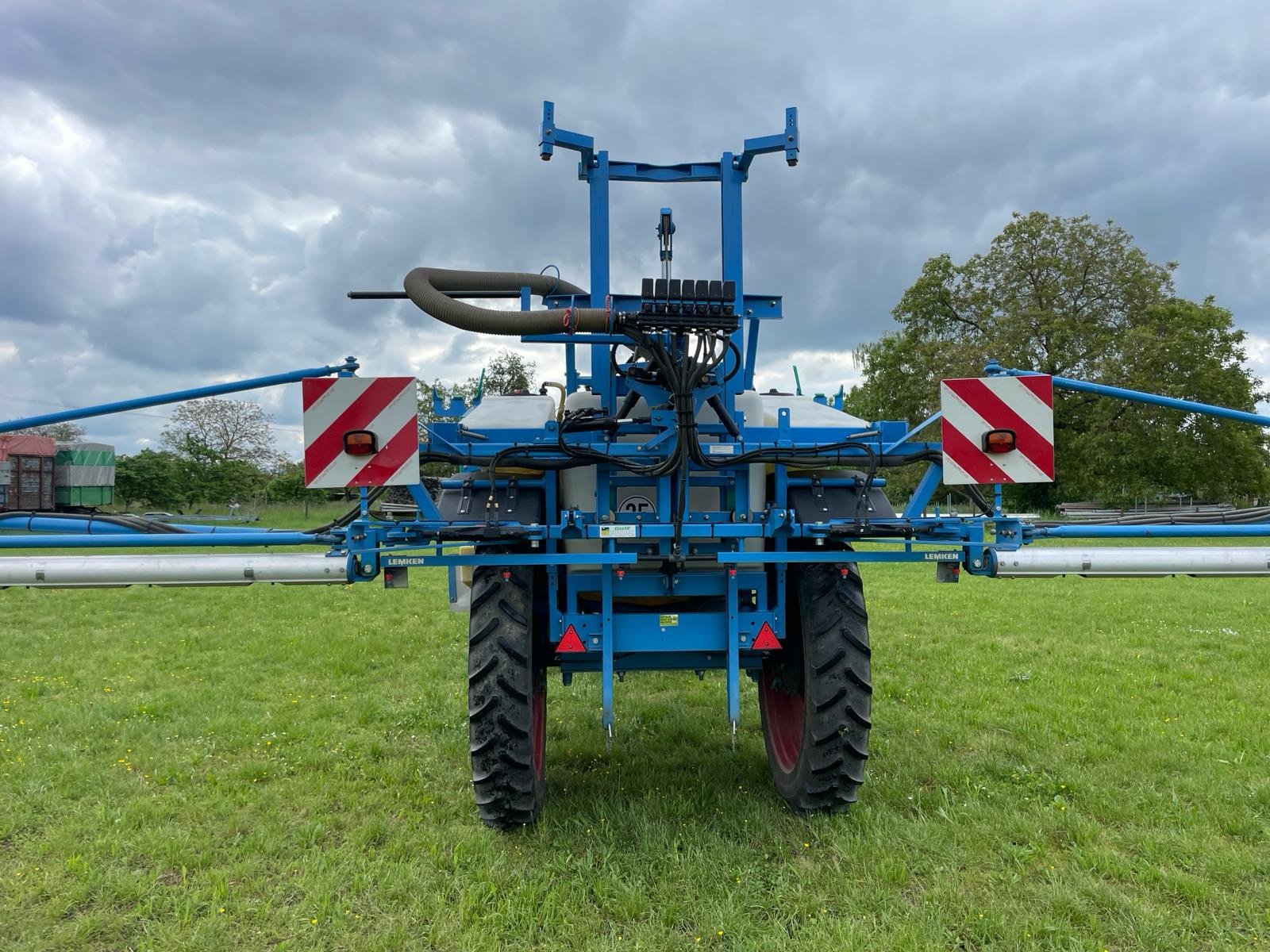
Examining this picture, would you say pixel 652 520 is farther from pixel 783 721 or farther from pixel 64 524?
pixel 64 524

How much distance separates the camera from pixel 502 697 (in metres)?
3.28

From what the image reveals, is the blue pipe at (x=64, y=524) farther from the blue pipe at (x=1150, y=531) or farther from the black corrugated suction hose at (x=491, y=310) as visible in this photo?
the blue pipe at (x=1150, y=531)

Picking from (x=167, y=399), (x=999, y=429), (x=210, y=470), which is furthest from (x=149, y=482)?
(x=999, y=429)

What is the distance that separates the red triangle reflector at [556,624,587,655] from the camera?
3.42 metres

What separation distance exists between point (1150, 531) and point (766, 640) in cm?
154

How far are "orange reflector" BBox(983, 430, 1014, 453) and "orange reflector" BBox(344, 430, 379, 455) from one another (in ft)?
7.78

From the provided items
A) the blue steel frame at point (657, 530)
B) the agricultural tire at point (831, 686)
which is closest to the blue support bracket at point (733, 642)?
the blue steel frame at point (657, 530)

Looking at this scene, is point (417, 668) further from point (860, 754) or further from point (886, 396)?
point (886, 396)

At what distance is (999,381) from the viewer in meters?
3.11

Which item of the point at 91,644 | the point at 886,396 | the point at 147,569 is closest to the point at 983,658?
the point at 147,569

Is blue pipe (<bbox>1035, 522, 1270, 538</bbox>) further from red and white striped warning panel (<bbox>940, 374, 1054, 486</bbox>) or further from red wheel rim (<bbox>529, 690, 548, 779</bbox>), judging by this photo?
red wheel rim (<bbox>529, 690, 548, 779</bbox>)

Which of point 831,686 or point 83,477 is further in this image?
point 83,477

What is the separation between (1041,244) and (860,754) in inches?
1156

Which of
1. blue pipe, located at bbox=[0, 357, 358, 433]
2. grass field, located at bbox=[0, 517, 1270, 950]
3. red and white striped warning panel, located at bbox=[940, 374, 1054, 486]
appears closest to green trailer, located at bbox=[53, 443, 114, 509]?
grass field, located at bbox=[0, 517, 1270, 950]
